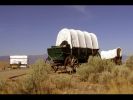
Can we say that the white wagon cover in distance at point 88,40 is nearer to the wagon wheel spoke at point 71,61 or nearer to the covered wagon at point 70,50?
the covered wagon at point 70,50

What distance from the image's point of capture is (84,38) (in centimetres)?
2006

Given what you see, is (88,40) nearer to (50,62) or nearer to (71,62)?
(71,62)

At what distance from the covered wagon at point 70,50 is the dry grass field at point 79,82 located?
194cm

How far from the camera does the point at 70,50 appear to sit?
1822 centimetres

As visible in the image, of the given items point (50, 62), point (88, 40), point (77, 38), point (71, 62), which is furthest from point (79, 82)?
point (88, 40)

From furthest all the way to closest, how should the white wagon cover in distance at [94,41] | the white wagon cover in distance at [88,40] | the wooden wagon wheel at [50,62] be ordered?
the white wagon cover in distance at [94,41]
the white wagon cover in distance at [88,40]
the wooden wagon wheel at [50,62]

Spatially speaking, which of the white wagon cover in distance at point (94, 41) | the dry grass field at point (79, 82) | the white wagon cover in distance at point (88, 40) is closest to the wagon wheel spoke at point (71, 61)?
the dry grass field at point (79, 82)

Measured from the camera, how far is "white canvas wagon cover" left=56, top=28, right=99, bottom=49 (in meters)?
18.6

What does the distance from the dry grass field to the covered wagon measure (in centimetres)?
194

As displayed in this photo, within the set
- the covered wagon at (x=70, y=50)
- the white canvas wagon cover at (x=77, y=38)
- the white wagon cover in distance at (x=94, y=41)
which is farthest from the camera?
the white wagon cover in distance at (x=94, y=41)

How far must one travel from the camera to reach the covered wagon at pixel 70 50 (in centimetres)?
1806

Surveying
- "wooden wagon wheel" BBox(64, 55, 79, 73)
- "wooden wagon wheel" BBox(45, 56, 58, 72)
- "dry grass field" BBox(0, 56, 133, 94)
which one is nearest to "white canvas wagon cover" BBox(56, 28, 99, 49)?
"wooden wagon wheel" BBox(64, 55, 79, 73)
